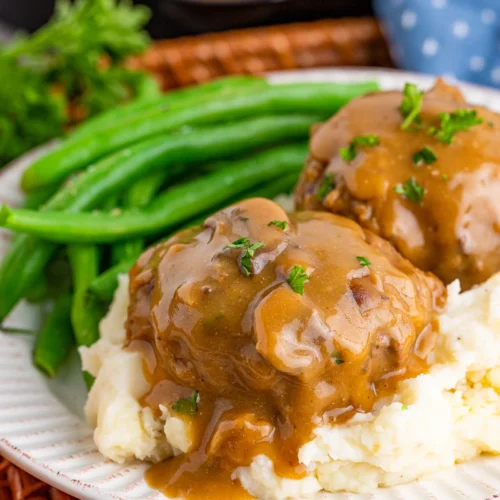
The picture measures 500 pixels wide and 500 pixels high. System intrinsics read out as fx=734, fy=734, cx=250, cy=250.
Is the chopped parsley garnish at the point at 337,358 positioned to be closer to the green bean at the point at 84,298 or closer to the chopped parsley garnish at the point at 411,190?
the chopped parsley garnish at the point at 411,190

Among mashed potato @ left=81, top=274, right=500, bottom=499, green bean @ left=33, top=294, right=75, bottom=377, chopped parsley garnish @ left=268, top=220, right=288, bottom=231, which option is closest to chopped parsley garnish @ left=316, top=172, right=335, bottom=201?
chopped parsley garnish @ left=268, top=220, right=288, bottom=231

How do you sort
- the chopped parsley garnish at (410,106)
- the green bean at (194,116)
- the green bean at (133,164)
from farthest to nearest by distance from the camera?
the green bean at (194,116) < the green bean at (133,164) < the chopped parsley garnish at (410,106)

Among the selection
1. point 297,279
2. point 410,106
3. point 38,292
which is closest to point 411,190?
point 410,106

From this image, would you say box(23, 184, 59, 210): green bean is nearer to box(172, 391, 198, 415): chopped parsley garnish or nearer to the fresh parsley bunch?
the fresh parsley bunch

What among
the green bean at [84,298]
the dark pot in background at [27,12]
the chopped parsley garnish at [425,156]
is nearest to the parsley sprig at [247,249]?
the chopped parsley garnish at [425,156]

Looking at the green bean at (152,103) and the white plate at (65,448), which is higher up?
the green bean at (152,103)

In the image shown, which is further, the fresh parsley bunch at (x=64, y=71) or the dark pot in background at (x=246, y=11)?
the dark pot in background at (x=246, y=11)

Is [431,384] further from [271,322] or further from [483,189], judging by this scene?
[483,189]

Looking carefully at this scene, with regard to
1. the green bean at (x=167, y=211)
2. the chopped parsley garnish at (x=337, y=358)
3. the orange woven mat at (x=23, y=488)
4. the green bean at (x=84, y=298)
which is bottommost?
the orange woven mat at (x=23, y=488)
